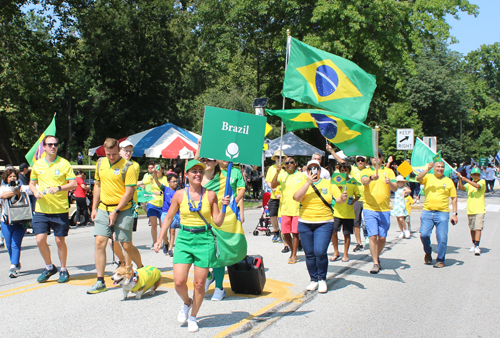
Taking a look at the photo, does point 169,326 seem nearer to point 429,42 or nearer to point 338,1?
point 338,1

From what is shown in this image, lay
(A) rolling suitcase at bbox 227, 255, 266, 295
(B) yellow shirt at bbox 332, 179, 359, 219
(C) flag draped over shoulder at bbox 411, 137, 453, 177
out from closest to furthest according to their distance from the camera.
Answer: (A) rolling suitcase at bbox 227, 255, 266, 295 → (C) flag draped over shoulder at bbox 411, 137, 453, 177 → (B) yellow shirt at bbox 332, 179, 359, 219

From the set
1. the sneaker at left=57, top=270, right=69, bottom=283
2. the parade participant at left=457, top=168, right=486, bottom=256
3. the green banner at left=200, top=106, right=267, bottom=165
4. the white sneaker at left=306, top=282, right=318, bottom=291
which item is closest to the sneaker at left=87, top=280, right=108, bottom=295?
the sneaker at left=57, top=270, right=69, bottom=283

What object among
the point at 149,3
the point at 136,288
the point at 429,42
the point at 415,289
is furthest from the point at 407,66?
the point at 136,288

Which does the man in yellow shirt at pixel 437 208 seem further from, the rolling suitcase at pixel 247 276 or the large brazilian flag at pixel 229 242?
the large brazilian flag at pixel 229 242

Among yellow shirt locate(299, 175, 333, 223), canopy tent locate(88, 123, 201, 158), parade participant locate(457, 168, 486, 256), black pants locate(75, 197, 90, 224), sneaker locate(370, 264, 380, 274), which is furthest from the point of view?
canopy tent locate(88, 123, 201, 158)

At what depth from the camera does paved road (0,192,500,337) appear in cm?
499

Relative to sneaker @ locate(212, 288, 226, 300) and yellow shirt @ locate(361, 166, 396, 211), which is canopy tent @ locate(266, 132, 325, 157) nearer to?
yellow shirt @ locate(361, 166, 396, 211)

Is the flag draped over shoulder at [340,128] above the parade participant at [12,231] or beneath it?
above

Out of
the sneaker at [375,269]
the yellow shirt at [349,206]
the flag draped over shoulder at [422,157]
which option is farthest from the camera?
the yellow shirt at [349,206]

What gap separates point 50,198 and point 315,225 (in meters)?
3.65

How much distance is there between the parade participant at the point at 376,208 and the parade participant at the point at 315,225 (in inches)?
54.7

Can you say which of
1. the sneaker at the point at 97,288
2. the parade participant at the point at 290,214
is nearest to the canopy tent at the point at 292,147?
the parade participant at the point at 290,214

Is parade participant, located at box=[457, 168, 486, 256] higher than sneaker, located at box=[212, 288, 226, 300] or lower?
higher

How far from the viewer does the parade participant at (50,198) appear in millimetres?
6797
